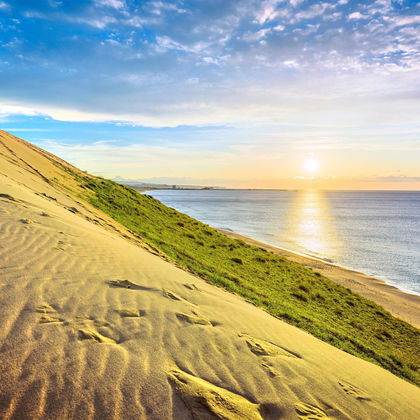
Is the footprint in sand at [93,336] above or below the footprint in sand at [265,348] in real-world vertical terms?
above

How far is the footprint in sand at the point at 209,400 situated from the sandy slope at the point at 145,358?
0.01 metres

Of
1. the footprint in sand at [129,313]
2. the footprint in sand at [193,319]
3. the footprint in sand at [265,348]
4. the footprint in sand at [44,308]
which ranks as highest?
the footprint in sand at [44,308]

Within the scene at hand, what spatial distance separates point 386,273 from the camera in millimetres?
25422

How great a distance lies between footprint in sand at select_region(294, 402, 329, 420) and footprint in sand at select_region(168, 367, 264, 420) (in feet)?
1.54

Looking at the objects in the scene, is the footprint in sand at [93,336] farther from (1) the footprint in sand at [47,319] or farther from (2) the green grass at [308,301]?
(2) the green grass at [308,301]

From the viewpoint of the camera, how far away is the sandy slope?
268 centimetres

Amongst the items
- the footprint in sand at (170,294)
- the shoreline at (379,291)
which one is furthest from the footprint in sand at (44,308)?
the shoreline at (379,291)

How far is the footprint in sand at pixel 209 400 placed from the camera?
2.74 metres

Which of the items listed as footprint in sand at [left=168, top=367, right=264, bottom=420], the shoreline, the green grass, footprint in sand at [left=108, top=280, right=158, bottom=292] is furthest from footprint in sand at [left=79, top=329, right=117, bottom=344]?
the shoreline

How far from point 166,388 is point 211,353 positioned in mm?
1034

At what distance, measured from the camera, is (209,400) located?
285 centimetres

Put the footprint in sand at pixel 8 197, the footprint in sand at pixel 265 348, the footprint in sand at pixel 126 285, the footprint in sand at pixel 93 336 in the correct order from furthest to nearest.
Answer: the footprint in sand at pixel 8 197, the footprint in sand at pixel 126 285, the footprint in sand at pixel 265 348, the footprint in sand at pixel 93 336

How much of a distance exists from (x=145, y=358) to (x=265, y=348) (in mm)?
2065

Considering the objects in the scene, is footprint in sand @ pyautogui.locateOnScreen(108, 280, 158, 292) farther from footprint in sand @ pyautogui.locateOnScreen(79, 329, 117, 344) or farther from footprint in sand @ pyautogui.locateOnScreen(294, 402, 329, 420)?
footprint in sand @ pyautogui.locateOnScreen(294, 402, 329, 420)
